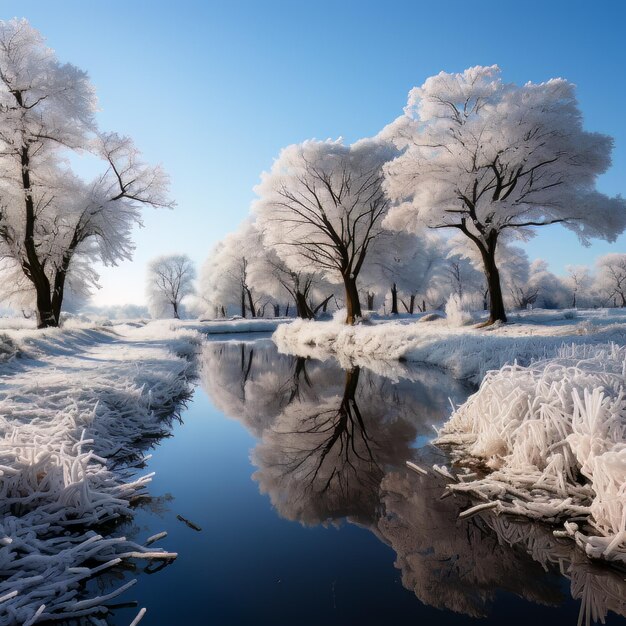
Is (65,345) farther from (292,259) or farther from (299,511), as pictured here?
(292,259)

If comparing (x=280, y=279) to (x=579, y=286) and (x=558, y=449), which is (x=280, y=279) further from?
(x=579, y=286)

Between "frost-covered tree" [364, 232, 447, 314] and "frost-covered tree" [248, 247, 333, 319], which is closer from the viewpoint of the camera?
"frost-covered tree" [364, 232, 447, 314]

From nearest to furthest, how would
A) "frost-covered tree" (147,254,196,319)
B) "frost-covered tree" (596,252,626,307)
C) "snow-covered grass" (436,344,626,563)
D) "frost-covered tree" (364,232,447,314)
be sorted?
"snow-covered grass" (436,344,626,563) → "frost-covered tree" (364,232,447,314) → "frost-covered tree" (147,254,196,319) → "frost-covered tree" (596,252,626,307)

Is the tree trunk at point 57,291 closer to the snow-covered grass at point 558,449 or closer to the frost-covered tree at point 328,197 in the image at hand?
the frost-covered tree at point 328,197

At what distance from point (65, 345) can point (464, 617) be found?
12016mm

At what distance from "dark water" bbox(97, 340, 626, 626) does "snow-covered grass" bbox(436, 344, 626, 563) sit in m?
0.22

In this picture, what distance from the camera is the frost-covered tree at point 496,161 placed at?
1403cm

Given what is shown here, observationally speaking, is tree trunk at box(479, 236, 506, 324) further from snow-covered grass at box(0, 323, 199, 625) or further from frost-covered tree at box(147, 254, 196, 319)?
frost-covered tree at box(147, 254, 196, 319)

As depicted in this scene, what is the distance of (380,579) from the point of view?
2.23m

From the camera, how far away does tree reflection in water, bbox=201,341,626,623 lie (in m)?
2.11

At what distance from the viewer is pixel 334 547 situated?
2549 millimetres

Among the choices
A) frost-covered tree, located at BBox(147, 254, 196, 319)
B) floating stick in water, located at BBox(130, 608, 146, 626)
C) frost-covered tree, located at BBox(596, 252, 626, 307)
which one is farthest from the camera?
frost-covered tree, located at BBox(596, 252, 626, 307)

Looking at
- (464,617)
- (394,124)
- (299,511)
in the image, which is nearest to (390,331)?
(394,124)

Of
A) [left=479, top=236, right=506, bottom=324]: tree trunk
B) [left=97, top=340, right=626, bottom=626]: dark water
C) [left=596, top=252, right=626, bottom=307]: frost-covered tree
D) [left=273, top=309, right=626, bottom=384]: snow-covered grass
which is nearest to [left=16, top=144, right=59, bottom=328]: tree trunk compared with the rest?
[left=273, top=309, right=626, bottom=384]: snow-covered grass
